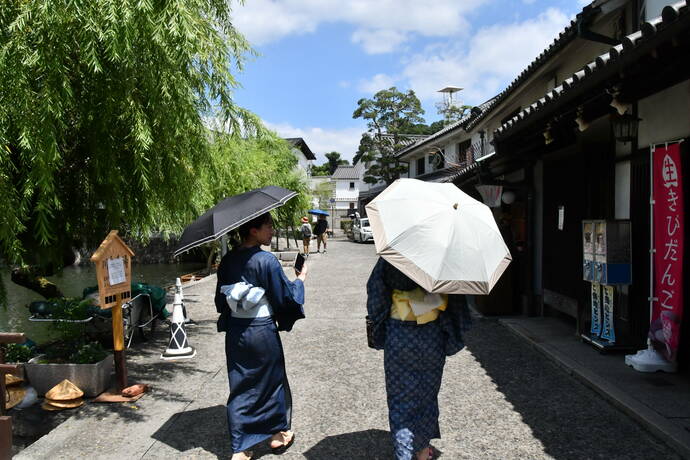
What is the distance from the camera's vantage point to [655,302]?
5.57 meters

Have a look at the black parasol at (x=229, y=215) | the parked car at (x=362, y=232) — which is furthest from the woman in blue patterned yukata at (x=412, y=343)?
the parked car at (x=362, y=232)

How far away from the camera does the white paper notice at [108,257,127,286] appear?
203 inches

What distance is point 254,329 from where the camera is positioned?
384cm

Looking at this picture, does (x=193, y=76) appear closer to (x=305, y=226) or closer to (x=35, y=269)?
(x=35, y=269)

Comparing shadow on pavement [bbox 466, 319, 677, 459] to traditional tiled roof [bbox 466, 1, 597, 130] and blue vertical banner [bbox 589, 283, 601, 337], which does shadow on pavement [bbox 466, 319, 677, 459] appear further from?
traditional tiled roof [bbox 466, 1, 597, 130]

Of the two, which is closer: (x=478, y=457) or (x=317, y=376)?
(x=478, y=457)

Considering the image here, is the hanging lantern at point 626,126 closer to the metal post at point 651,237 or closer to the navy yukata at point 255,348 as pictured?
the metal post at point 651,237

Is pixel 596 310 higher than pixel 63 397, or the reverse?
pixel 596 310

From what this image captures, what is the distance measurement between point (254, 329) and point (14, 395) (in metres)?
2.89

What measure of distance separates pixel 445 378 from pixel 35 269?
5504 mm

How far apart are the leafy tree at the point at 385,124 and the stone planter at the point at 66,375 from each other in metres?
33.6

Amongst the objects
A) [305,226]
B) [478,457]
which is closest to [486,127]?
[305,226]

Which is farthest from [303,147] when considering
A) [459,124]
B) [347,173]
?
[459,124]

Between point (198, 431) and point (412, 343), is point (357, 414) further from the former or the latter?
point (412, 343)
